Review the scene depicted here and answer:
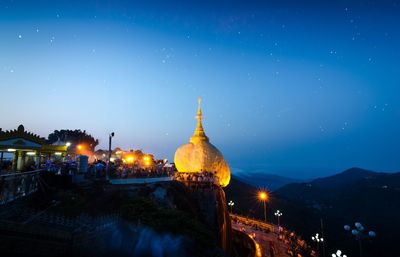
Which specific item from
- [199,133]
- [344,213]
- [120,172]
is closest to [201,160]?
[199,133]

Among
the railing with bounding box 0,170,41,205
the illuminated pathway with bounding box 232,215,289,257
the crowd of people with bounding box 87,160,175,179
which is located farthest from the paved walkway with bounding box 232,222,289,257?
the railing with bounding box 0,170,41,205

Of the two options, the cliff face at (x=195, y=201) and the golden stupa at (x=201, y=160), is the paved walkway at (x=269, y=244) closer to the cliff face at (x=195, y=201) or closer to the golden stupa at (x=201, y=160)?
the cliff face at (x=195, y=201)

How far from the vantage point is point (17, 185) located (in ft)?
40.9

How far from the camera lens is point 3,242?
8.48 m

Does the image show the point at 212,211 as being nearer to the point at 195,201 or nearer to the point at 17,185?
the point at 195,201

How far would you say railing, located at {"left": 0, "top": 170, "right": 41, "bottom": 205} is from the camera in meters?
11.2

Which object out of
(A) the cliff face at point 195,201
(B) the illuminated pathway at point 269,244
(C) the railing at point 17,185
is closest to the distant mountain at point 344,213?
(B) the illuminated pathway at point 269,244

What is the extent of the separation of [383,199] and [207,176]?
134199mm

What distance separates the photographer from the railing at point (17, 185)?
11172 millimetres

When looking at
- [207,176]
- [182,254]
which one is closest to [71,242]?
[182,254]

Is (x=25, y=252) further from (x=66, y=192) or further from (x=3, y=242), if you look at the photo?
(x=66, y=192)

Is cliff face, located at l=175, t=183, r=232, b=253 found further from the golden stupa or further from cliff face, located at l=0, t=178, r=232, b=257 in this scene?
the golden stupa

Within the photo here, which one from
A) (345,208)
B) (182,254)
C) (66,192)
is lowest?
(345,208)

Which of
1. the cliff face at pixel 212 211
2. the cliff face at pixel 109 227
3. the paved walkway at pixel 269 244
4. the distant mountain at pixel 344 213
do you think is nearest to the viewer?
the cliff face at pixel 109 227
